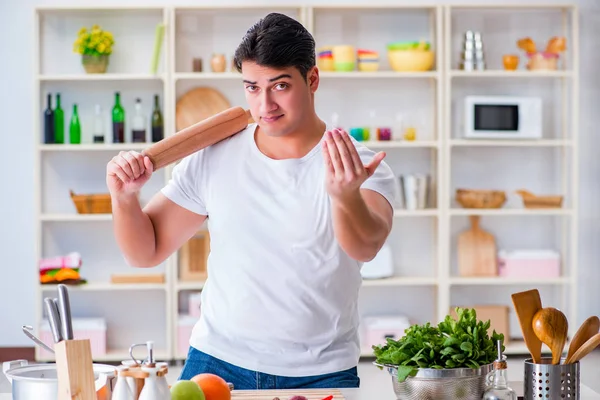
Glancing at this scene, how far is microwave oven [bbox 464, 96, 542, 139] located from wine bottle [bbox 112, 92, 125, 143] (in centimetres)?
207

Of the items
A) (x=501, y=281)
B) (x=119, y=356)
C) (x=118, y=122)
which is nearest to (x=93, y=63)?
(x=118, y=122)

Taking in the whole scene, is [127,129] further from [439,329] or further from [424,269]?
[439,329]

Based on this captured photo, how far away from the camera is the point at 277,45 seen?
1979mm

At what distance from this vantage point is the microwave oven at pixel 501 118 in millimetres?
5316

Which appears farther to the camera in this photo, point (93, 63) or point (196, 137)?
point (93, 63)

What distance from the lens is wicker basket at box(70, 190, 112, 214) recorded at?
5270 millimetres

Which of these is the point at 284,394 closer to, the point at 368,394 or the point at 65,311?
the point at 368,394

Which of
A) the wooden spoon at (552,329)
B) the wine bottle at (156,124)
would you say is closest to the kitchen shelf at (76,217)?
the wine bottle at (156,124)

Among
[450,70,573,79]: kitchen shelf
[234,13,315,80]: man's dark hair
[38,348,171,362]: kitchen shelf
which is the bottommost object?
[38,348,171,362]: kitchen shelf

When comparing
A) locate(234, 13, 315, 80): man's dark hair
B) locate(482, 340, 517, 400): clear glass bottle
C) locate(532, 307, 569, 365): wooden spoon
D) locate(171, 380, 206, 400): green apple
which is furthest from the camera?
locate(234, 13, 315, 80): man's dark hair

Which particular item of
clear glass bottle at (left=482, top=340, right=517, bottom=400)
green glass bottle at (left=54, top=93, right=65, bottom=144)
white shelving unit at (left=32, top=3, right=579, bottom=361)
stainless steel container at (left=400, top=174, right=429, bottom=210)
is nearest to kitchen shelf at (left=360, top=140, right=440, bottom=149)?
white shelving unit at (left=32, top=3, right=579, bottom=361)

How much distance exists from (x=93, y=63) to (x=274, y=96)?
3531 millimetres

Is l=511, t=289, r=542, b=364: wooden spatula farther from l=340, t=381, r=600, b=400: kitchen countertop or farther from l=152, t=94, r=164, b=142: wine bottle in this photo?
l=152, t=94, r=164, b=142: wine bottle

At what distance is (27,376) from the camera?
→ 1.63 meters
